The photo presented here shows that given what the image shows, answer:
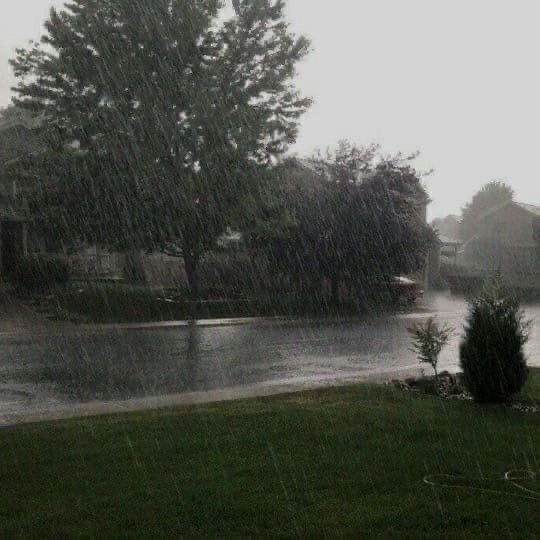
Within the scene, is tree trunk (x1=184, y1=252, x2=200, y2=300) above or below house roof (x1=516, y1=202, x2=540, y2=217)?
below

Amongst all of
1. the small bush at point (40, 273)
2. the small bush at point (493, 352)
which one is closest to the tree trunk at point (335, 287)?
the small bush at point (40, 273)

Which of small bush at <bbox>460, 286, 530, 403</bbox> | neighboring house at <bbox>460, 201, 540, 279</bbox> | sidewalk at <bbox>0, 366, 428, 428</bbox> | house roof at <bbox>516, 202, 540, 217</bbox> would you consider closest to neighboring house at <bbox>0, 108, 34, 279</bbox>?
sidewalk at <bbox>0, 366, 428, 428</bbox>

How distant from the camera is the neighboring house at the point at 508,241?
2592 inches

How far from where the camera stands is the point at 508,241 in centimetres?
7012

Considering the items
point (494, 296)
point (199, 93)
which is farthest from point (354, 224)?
point (494, 296)

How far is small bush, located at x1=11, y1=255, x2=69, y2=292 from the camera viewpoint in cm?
3053

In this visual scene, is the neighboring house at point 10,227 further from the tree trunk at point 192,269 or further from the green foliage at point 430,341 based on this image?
the green foliage at point 430,341

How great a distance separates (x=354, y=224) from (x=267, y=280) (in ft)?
14.5

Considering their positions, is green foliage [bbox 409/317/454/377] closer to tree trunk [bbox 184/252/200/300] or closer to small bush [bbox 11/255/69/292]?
tree trunk [bbox 184/252/200/300]

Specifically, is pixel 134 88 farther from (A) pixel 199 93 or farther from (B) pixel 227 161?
(B) pixel 227 161

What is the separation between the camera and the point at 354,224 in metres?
30.6

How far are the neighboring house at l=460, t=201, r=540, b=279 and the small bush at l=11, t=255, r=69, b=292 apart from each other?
41801 mm

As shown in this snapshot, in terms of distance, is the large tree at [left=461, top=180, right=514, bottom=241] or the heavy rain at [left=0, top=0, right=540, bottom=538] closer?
the heavy rain at [left=0, top=0, right=540, bottom=538]

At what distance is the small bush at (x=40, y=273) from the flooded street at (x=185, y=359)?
921 centimetres
